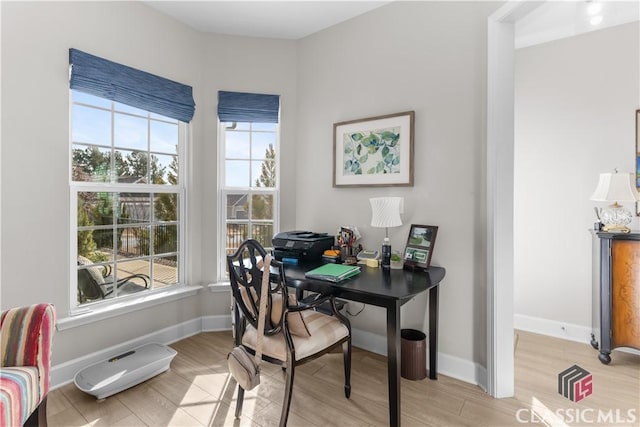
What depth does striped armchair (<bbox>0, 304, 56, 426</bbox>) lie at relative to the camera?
1275mm

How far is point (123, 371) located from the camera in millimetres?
2055

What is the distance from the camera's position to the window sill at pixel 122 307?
6.95ft

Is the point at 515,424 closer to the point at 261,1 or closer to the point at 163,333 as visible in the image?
the point at 163,333

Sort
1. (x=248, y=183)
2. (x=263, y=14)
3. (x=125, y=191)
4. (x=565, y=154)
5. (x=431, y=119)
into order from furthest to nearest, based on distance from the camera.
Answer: (x=248, y=183), (x=565, y=154), (x=263, y=14), (x=125, y=191), (x=431, y=119)

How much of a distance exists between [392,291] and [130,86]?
7.60 feet

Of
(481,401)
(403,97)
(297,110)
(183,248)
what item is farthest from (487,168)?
(183,248)

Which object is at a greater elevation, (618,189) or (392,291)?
(618,189)

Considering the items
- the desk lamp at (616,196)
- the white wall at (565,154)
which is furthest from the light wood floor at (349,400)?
the desk lamp at (616,196)

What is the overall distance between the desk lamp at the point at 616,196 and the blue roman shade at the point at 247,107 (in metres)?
2.67

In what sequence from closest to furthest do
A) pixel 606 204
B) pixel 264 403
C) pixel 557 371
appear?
pixel 264 403 → pixel 557 371 → pixel 606 204

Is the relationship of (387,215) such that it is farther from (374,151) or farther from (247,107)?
(247,107)

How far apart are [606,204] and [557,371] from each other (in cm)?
142

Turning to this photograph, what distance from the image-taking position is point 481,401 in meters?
1.93

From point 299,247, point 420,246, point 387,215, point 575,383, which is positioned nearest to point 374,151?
point 387,215
